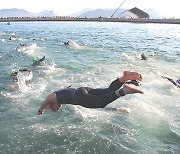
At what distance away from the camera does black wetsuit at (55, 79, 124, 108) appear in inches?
362

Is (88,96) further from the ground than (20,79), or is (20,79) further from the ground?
(88,96)

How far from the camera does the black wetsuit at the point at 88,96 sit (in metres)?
9.20

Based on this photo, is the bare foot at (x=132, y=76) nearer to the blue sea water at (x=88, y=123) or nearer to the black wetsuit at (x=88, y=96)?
the black wetsuit at (x=88, y=96)

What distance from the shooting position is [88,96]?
9.38 m

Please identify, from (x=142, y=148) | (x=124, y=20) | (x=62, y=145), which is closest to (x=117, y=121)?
(x=142, y=148)

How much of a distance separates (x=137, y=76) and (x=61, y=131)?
556 centimetres

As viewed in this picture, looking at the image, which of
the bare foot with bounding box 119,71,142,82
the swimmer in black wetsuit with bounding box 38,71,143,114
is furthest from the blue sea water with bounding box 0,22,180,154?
the bare foot with bounding box 119,71,142,82

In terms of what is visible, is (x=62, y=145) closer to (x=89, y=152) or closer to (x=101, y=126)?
(x=89, y=152)

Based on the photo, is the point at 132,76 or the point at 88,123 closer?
the point at 132,76

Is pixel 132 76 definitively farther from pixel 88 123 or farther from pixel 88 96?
pixel 88 123

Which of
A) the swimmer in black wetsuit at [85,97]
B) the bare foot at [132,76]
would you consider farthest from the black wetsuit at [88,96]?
the bare foot at [132,76]

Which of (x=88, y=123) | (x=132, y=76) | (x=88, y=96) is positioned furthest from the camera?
(x=88, y=123)

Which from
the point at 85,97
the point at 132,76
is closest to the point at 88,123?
the point at 85,97

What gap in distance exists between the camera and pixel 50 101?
29.9ft
